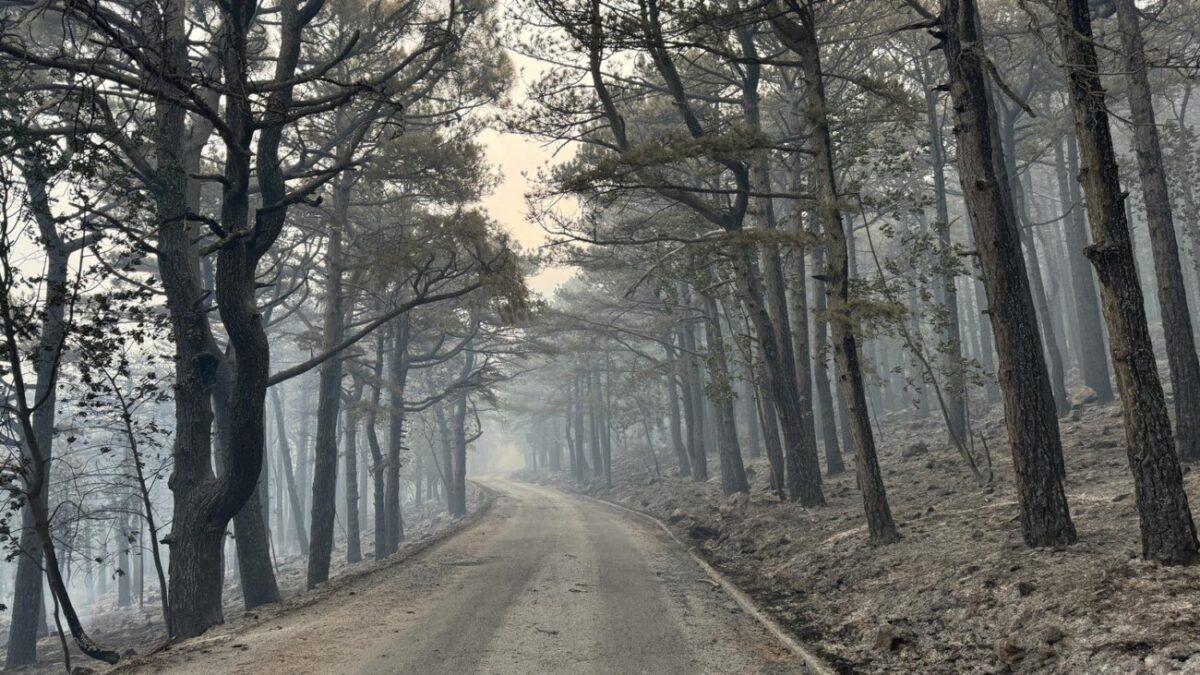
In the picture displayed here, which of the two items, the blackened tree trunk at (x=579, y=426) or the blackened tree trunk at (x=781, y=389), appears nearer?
the blackened tree trunk at (x=781, y=389)

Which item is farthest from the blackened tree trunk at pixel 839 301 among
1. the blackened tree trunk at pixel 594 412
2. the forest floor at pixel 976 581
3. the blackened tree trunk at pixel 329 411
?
the blackened tree trunk at pixel 594 412

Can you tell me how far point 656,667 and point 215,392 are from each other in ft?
38.6

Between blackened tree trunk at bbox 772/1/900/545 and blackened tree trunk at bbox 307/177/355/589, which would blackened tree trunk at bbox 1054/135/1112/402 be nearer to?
blackened tree trunk at bbox 772/1/900/545

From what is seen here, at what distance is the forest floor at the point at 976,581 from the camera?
5.34 meters

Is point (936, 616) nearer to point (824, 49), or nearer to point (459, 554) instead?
point (459, 554)

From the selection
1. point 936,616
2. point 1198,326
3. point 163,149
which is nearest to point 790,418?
point 936,616

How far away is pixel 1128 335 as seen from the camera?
6465mm

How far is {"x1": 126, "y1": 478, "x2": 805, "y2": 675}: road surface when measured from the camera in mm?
6715

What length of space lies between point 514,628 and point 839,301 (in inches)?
248

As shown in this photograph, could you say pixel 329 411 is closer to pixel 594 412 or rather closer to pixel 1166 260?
pixel 1166 260

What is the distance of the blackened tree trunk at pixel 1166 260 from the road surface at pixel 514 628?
24.5 ft

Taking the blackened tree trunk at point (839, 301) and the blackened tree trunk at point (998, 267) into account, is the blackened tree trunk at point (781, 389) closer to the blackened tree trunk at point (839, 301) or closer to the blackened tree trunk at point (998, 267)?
the blackened tree trunk at point (839, 301)

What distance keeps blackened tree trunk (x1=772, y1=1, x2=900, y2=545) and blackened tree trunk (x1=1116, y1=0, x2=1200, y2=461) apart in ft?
14.7

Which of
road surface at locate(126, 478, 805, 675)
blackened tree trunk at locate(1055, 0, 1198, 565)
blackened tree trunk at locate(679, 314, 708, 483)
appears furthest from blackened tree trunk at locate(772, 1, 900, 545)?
blackened tree trunk at locate(679, 314, 708, 483)
